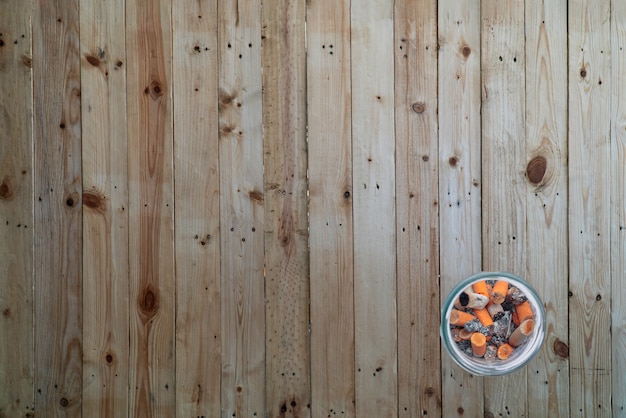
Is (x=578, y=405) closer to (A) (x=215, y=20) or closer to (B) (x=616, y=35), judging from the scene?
(B) (x=616, y=35)

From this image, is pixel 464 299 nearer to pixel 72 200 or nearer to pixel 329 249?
pixel 329 249

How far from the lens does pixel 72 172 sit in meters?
1.72

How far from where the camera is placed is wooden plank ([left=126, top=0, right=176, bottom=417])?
1.71 metres

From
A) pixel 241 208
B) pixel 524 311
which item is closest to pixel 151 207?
pixel 241 208

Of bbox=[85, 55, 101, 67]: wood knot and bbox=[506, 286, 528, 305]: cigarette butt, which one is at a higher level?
bbox=[85, 55, 101, 67]: wood knot

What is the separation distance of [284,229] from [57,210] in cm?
67

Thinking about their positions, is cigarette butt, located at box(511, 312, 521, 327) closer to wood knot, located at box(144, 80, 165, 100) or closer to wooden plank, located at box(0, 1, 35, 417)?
wood knot, located at box(144, 80, 165, 100)

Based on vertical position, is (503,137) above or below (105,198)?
above

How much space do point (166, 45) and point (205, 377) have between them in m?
0.99

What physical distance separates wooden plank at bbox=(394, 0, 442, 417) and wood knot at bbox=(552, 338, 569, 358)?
35 cm

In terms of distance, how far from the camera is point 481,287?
1.69 metres

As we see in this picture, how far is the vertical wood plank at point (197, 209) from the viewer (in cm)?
172

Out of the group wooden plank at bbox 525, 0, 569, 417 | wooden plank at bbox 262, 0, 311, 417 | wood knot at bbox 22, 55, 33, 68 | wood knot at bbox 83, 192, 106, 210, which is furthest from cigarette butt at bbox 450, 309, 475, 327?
wood knot at bbox 22, 55, 33, 68

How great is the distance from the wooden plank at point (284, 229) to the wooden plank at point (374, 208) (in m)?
0.16
